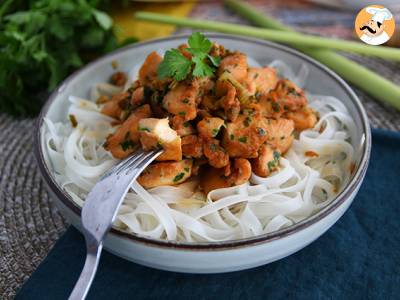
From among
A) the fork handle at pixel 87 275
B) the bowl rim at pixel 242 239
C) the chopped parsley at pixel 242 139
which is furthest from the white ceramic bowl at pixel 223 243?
the chopped parsley at pixel 242 139

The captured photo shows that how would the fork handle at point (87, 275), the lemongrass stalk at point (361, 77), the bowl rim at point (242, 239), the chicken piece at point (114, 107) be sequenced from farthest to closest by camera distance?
the lemongrass stalk at point (361, 77) < the chicken piece at point (114, 107) < the bowl rim at point (242, 239) < the fork handle at point (87, 275)

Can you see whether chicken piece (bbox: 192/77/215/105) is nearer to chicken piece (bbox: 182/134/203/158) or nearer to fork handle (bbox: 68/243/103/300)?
chicken piece (bbox: 182/134/203/158)

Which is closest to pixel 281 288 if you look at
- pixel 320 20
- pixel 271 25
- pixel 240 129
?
pixel 240 129

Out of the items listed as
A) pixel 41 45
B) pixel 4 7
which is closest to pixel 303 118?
pixel 41 45

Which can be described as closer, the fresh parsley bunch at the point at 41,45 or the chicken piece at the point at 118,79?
the chicken piece at the point at 118,79

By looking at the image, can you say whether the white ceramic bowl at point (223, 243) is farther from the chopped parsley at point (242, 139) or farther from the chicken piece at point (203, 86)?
the chicken piece at point (203, 86)

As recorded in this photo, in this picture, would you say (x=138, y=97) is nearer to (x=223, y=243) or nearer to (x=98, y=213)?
(x=98, y=213)

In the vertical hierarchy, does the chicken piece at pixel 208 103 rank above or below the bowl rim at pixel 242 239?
above

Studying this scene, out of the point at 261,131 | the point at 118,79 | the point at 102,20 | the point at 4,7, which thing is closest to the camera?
the point at 261,131
